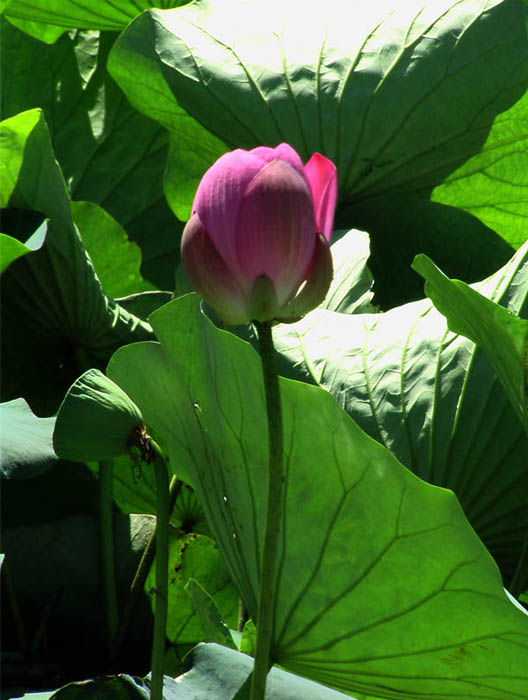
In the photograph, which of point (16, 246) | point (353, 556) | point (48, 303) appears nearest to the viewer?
point (353, 556)

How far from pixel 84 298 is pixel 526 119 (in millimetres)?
472

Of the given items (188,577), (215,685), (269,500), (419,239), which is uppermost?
(269,500)

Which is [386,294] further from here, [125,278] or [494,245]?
[125,278]

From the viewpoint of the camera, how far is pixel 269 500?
16.2 inches

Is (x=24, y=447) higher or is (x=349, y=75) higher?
(x=349, y=75)

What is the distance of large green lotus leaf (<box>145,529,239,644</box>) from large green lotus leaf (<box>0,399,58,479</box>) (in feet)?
0.64

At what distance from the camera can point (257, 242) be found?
1.31 ft

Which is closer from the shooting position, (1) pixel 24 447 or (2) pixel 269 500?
(2) pixel 269 500

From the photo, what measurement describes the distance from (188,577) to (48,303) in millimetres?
290

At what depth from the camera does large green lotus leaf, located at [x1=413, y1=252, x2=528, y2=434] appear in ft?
1.78

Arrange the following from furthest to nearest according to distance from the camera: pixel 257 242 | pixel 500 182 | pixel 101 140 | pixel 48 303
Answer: pixel 101 140
pixel 500 182
pixel 48 303
pixel 257 242

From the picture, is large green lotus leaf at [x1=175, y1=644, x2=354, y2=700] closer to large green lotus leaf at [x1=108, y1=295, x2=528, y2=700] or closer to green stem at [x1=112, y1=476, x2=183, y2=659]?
large green lotus leaf at [x1=108, y1=295, x2=528, y2=700]

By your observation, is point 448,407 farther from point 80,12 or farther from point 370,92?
point 80,12

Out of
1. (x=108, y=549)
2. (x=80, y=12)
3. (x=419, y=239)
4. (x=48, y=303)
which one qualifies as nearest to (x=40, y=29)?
(x=80, y=12)
